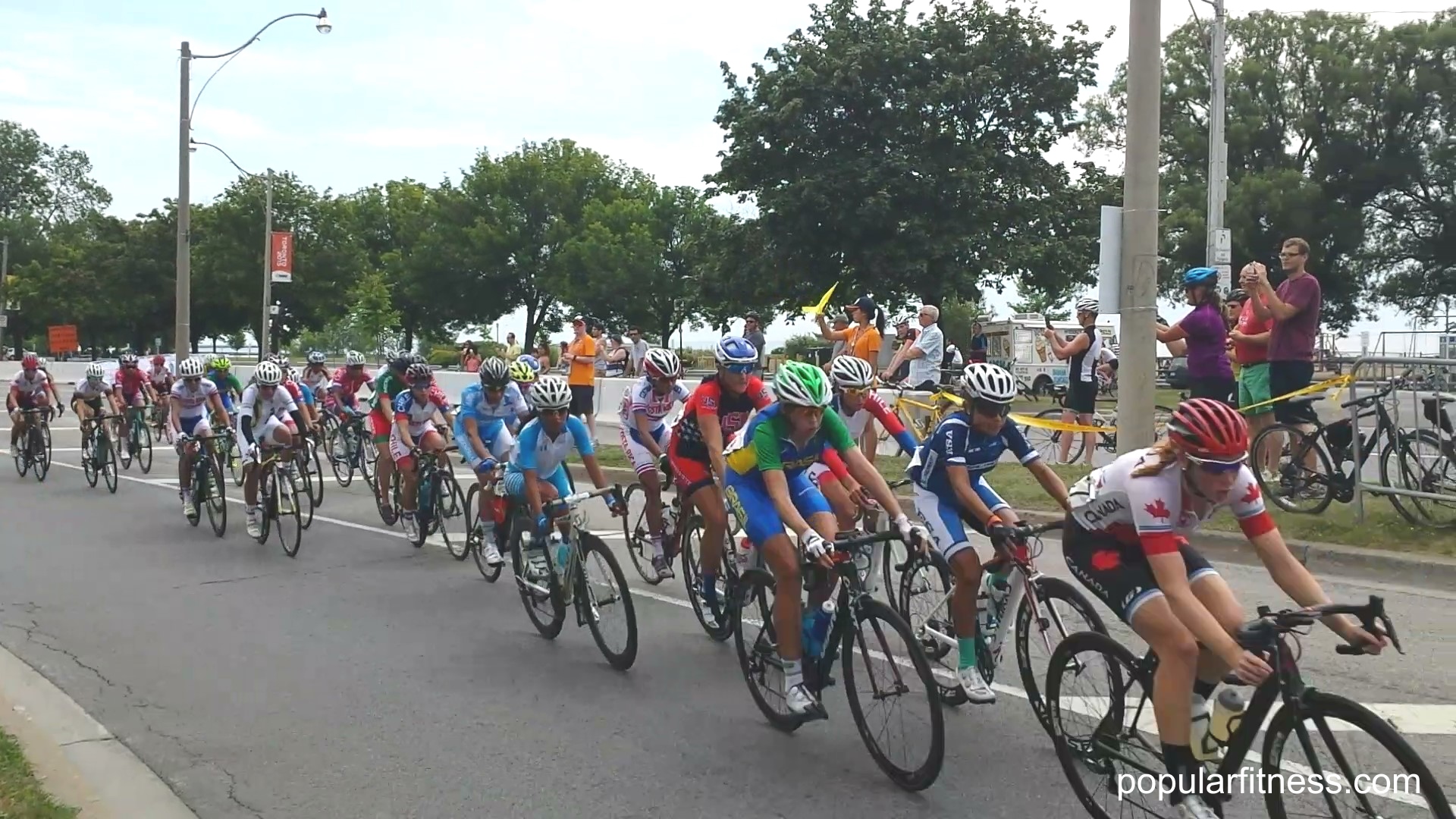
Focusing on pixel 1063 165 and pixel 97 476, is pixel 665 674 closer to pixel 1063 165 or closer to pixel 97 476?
pixel 97 476

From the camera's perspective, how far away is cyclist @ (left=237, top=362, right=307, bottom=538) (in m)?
11.7

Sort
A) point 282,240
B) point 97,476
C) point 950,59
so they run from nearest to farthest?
1. point 97,476
2. point 950,59
3. point 282,240

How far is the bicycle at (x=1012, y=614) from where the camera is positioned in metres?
5.42

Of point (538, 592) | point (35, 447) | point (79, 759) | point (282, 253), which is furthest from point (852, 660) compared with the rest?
point (282, 253)

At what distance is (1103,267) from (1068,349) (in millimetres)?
2312

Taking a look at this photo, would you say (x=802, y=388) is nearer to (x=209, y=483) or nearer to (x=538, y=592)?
(x=538, y=592)

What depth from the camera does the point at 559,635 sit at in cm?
812

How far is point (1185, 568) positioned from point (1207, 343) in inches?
292

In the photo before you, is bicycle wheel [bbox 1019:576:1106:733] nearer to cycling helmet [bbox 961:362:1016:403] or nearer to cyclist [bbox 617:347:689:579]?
cycling helmet [bbox 961:362:1016:403]

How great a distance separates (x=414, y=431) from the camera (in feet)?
37.6

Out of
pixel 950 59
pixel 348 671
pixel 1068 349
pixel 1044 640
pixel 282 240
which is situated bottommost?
pixel 348 671

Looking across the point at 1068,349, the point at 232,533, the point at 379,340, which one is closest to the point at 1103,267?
the point at 1068,349

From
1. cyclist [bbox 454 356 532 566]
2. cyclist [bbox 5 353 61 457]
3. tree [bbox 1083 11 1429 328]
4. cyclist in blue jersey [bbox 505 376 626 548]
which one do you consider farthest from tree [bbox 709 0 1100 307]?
cyclist in blue jersey [bbox 505 376 626 548]

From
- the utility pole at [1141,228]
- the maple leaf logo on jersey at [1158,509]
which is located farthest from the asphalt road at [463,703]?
the utility pole at [1141,228]
